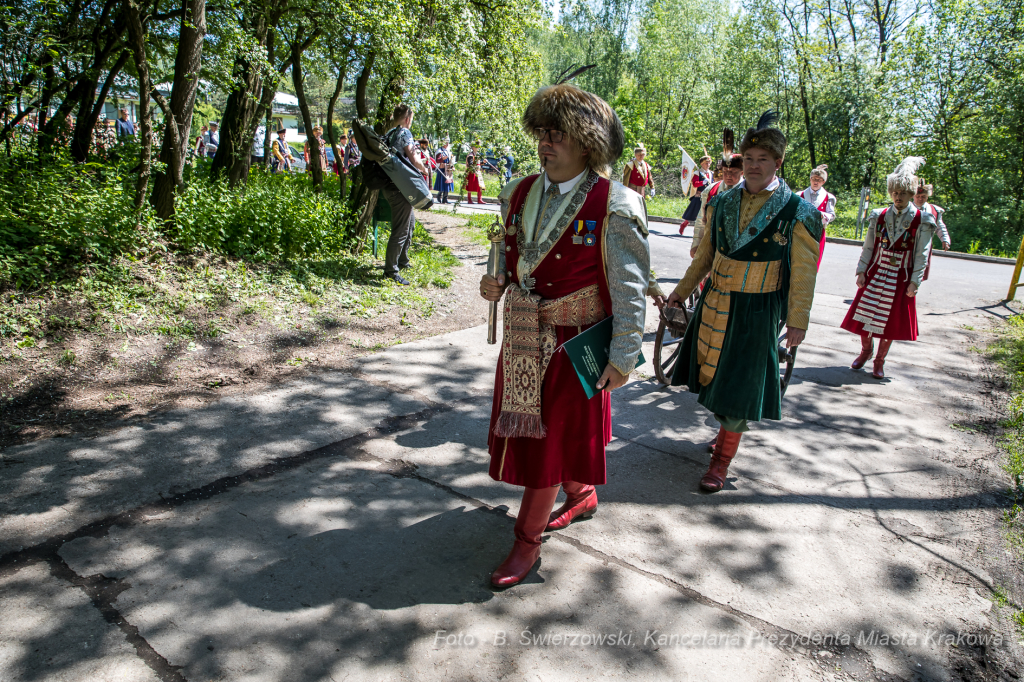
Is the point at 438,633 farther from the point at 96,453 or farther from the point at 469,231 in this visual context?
the point at 469,231

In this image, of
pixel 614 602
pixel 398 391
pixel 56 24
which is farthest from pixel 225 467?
pixel 56 24

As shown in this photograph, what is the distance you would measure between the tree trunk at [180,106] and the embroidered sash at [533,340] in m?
5.15

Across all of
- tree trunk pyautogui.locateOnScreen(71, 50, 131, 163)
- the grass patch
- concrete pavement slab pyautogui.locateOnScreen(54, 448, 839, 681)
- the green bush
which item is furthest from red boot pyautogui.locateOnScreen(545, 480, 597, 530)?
tree trunk pyautogui.locateOnScreen(71, 50, 131, 163)

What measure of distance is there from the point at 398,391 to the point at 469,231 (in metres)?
8.02

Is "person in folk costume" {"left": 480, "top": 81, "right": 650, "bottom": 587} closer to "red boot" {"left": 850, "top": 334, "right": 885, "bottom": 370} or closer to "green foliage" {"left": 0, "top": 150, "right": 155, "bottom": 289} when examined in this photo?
"green foliage" {"left": 0, "top": 150, "right": 155, "bottom": 289}

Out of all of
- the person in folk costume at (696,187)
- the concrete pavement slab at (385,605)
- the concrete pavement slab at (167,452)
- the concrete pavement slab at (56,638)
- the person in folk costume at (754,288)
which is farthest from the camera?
the person in folk costume at (696,187)

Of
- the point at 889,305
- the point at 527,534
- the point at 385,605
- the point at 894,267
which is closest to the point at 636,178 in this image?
the point at 894,267

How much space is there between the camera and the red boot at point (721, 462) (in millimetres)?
3879

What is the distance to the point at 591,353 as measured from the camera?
275 centimetres

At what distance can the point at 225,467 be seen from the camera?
3.71 m

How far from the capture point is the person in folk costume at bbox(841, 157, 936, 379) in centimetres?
600

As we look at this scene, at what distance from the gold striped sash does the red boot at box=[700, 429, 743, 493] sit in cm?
34

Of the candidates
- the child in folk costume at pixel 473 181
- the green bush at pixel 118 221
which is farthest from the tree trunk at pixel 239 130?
the child in folk costume at pixel 473 181

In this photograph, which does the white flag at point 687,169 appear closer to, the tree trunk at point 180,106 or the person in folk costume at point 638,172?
the person in folk costume at point 638,172
